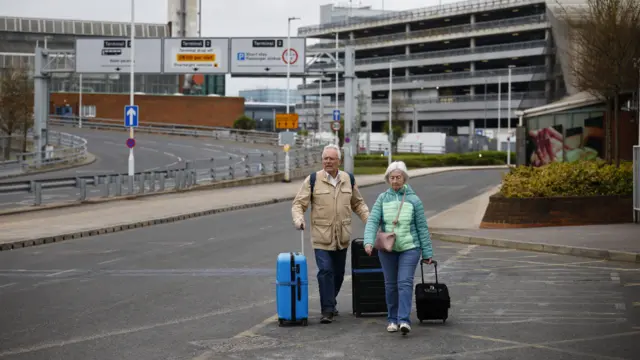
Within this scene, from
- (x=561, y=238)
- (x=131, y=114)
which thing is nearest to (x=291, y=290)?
(x=561, y=238)

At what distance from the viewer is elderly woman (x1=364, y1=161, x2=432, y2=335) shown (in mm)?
9094

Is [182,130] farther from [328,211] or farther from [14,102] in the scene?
[328,211]

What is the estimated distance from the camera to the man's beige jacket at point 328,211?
9.98m

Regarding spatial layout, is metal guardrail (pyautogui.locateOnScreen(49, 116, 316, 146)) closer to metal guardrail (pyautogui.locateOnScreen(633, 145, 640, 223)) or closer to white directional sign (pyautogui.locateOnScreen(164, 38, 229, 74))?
white directional sign (pyautogui.locateOnScreen(164, 38, 229, 74))

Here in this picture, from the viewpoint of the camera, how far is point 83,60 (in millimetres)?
51938

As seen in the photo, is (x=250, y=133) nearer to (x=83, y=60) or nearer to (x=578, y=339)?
(x=83, y=60)

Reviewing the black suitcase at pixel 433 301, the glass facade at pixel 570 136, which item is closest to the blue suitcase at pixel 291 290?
the black suitcase at pixel 433 301

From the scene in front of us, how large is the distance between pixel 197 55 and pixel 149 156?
12.9m

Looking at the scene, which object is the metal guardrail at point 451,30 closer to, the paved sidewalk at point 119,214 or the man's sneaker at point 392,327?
the paved sidewalk at point 119,214

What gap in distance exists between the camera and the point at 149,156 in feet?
205

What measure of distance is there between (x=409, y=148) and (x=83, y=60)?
2029 inches

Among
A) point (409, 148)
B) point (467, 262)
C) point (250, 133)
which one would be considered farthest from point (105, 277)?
Result: point (409, 148)

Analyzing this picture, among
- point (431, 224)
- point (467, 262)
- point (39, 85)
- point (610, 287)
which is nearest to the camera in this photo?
point (610, 287)

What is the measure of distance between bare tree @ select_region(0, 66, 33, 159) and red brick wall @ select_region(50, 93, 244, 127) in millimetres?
33681
